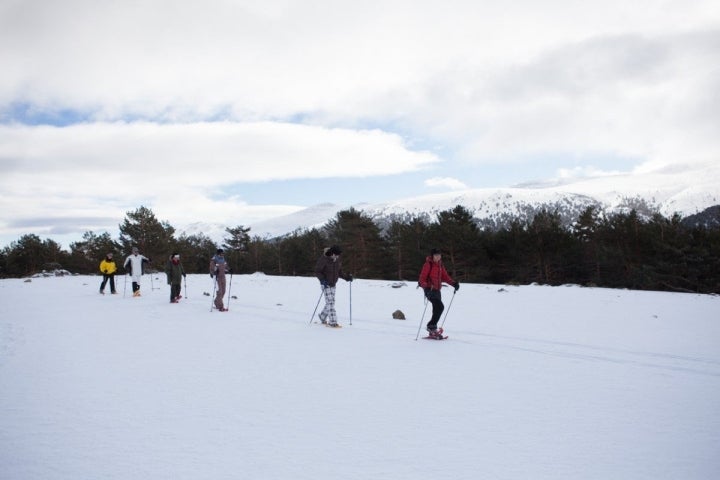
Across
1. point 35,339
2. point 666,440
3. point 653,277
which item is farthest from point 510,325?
point 653,277

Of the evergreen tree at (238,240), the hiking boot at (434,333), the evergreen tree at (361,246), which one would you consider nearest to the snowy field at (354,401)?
the hiking boot at (434,333)

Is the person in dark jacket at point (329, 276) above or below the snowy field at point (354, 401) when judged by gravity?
above

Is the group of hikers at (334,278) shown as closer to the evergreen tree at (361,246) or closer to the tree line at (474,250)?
the tree line at (474,250)

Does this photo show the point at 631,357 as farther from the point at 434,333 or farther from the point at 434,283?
the point at 434,283

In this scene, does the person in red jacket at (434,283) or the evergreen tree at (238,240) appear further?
the evergreen tree at (238,240)

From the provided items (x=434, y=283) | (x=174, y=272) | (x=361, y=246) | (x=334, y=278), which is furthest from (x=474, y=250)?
(x=434, y=283)

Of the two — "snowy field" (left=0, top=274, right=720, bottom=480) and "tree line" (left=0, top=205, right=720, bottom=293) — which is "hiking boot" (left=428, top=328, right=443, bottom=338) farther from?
"tree line" (left=0, top=205, right=720, bottom=293)

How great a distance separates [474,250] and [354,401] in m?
34.7

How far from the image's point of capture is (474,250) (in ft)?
129

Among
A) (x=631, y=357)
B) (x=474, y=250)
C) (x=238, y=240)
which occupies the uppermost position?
(x=238, y=240)

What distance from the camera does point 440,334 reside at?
420 inches

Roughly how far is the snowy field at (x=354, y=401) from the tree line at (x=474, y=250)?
72.0 ft

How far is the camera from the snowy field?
14.0 feet

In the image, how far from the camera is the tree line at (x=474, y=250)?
31.1 metres
